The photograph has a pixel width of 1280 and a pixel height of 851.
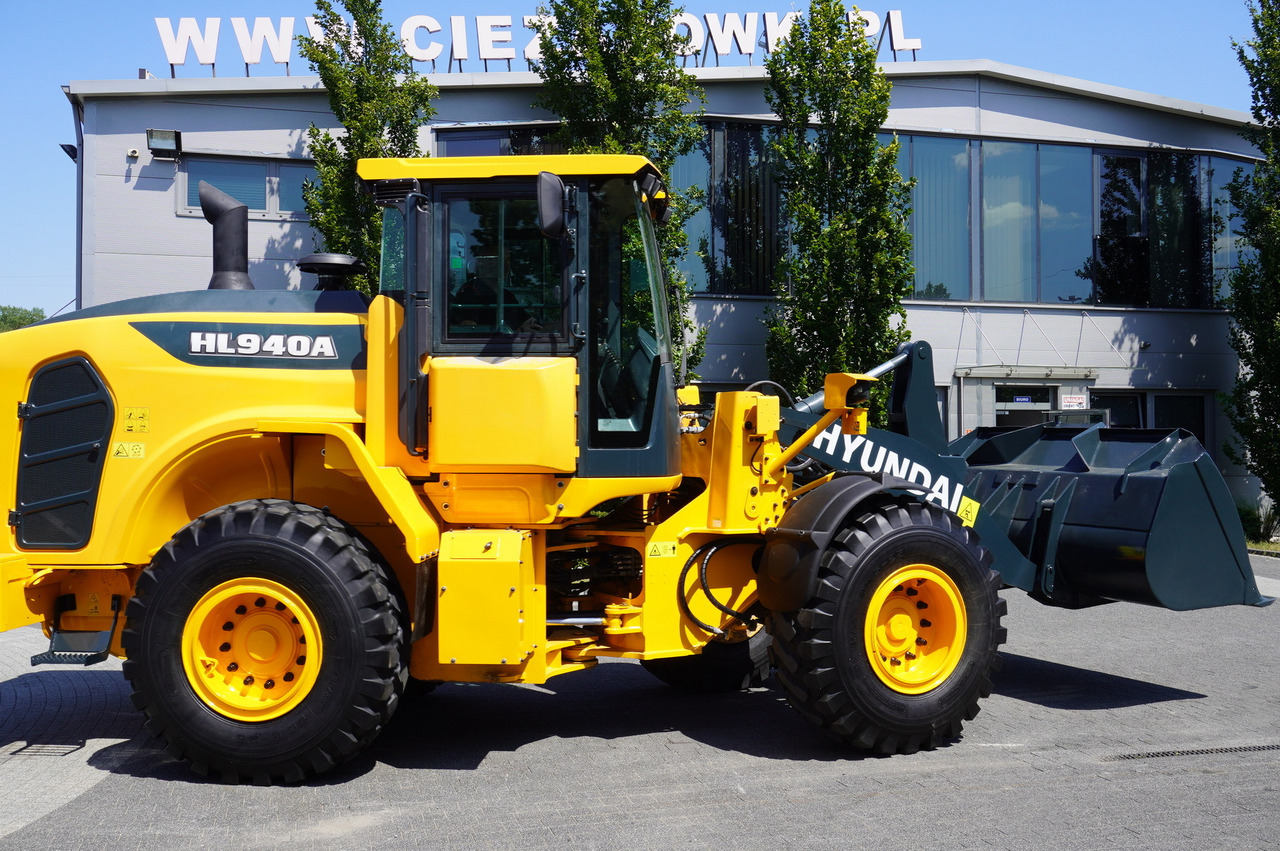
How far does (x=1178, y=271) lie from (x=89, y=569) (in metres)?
19.4

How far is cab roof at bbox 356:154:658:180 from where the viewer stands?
17.3ft

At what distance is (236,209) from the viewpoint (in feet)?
19.5

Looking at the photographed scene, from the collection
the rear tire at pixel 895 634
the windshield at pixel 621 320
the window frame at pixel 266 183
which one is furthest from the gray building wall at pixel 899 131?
the rear tire at pixel 895 634

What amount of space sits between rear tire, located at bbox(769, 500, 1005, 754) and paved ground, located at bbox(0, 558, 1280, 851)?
0.24 metres

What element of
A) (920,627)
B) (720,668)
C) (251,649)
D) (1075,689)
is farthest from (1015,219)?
(251,649)

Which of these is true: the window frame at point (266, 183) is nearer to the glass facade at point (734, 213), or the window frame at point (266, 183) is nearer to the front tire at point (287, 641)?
the glass facade at point (734, 213)

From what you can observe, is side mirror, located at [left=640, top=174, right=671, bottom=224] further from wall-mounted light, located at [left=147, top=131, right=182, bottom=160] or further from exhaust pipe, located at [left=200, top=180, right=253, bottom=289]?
wall-mounted light, located at [left=147, top=131, right=182, bottom=160]

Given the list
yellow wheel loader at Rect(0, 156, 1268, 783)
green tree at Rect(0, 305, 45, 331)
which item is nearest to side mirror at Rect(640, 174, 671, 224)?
yellow wheel loader at Rect(0, 156, 1268, 783)

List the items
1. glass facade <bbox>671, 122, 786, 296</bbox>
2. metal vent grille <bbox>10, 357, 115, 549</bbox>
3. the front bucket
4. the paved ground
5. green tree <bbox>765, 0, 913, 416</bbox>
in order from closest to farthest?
the paved ground, metal vent grille <bbox>10, 357, 115, 549</bbox>, the front bucket, green tree <bbox>765, 0, 913, 416</bbox>, glass facade <bbox>671, 122, 786, 296</bbox>

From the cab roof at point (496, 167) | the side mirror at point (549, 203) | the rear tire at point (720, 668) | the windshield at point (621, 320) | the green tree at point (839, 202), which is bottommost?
the rear tire at point (720, 668)

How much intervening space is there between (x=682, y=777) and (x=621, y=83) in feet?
36.8

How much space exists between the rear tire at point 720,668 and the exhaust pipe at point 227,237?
3.52m

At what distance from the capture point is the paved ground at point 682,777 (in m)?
4.25

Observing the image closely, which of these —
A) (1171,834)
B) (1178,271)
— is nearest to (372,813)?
(1171,834)
